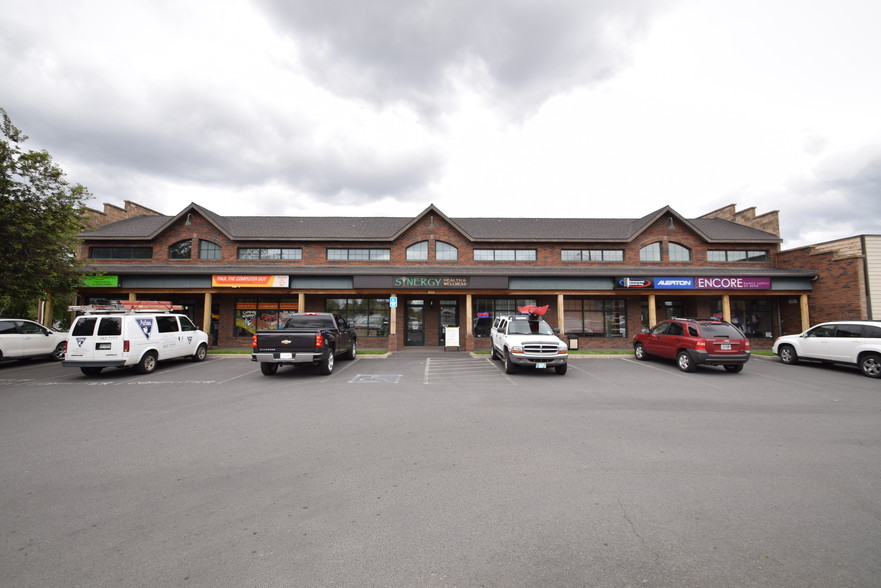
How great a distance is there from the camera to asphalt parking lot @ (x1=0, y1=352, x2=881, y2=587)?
2.80 metres

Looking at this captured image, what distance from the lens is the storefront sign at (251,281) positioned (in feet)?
61.8

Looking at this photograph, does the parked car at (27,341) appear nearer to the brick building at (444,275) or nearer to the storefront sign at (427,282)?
the brick building at (444,275)

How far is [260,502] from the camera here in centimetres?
381

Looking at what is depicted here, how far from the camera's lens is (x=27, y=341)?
44.9 ft

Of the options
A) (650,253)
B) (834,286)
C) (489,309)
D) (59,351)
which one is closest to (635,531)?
(489,309)

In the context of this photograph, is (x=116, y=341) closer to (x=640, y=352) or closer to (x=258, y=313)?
(x=258, y=313)

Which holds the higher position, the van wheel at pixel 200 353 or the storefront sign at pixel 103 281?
the storefront sign at pixel 103 281

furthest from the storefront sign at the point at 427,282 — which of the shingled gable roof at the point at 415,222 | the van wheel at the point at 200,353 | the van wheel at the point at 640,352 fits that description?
the van wheel at the point at 200,353

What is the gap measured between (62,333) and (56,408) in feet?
36.2

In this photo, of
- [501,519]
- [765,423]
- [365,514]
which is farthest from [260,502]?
[765,423]

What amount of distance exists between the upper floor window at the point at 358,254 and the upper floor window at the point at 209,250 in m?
6.63

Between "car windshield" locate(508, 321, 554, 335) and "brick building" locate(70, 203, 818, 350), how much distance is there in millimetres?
5873

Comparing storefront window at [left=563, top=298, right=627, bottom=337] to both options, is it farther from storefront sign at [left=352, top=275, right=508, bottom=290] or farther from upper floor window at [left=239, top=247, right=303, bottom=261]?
upper floor window at [left=239, top=247, right=303, bottom=261]

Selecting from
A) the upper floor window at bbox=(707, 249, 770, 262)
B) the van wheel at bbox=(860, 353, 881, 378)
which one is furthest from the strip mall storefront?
the van wheel at bbox=(860, 353, 881, 378)
